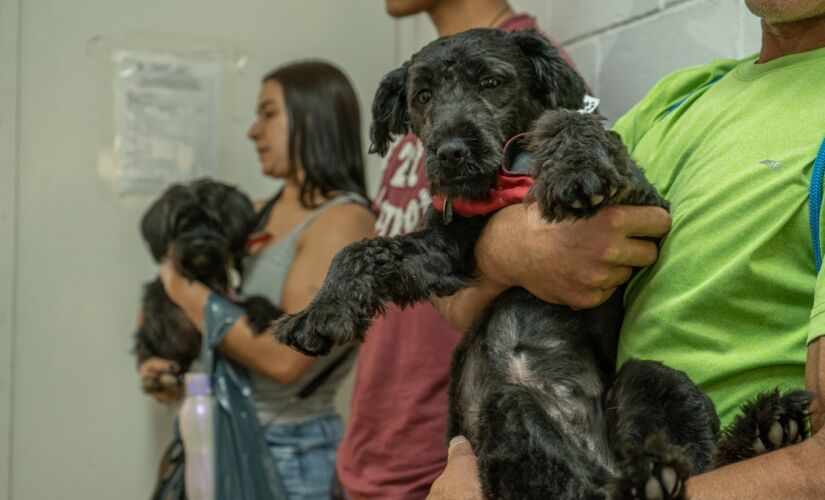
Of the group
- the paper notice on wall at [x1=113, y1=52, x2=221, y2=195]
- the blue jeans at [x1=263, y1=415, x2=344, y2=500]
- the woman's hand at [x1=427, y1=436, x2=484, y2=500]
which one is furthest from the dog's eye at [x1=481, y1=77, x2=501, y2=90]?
the paper notice on wall at [x1=113, y1=52, x2=221, y2=195]

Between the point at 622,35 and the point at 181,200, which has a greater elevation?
the point at 622,35

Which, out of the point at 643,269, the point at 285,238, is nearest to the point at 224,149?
the point at 285,238

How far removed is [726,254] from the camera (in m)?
1.18

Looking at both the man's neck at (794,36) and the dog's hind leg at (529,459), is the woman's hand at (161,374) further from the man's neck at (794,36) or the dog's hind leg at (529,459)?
the man's neck at (794,36)

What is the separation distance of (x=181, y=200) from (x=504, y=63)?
1.81 metres

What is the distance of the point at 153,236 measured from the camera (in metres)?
3.01

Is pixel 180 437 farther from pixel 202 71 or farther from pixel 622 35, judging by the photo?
pixel 622 35

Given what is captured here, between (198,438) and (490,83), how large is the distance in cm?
151

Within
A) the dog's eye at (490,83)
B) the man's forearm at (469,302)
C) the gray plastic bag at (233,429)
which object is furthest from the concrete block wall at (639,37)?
the gray plastic bag at (233,429)

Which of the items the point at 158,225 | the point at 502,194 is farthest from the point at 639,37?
the point at 158,225

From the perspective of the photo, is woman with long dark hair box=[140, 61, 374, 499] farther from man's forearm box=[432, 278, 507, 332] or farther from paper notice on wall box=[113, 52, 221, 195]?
man's forearm box=[432, 278, 507, 332]

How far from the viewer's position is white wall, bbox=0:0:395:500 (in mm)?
3148

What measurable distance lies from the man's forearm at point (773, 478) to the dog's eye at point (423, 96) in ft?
2.39

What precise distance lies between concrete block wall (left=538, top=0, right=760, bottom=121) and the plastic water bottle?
131 centimetres
